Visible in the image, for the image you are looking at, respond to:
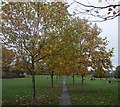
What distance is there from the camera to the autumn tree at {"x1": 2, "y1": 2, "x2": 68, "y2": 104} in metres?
15.1

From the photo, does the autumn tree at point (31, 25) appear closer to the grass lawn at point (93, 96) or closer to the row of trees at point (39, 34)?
the row of trees at point (39, 34)

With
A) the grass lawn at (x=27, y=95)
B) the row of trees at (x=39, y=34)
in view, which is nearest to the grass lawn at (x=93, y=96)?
the grass lawn at (x=27, y=95)

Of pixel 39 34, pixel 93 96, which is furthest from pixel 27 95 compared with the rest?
pixel 39 34

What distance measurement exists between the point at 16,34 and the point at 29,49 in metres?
0.96

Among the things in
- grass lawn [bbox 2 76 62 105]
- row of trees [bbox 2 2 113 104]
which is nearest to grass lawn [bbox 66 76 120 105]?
grass lawn [bbox 2 76 62 105]

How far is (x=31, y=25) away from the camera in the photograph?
1547 cm

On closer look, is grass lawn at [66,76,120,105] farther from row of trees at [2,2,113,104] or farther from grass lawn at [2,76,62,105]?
row of trees at [2,2,113,104]

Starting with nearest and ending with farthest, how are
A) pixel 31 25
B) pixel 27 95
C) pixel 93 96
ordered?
pixel 31 25
pixel 93 96
pixel 27 95

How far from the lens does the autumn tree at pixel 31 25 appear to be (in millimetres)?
15125

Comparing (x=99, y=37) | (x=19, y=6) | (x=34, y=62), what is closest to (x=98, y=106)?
(x=34, y=62)

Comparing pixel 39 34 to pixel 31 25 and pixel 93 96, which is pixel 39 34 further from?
pixel 93 96

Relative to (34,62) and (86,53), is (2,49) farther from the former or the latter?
(86,53)

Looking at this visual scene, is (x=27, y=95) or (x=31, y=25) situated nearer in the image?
(x=31, y=25)

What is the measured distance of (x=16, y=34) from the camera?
15188 millimetres
